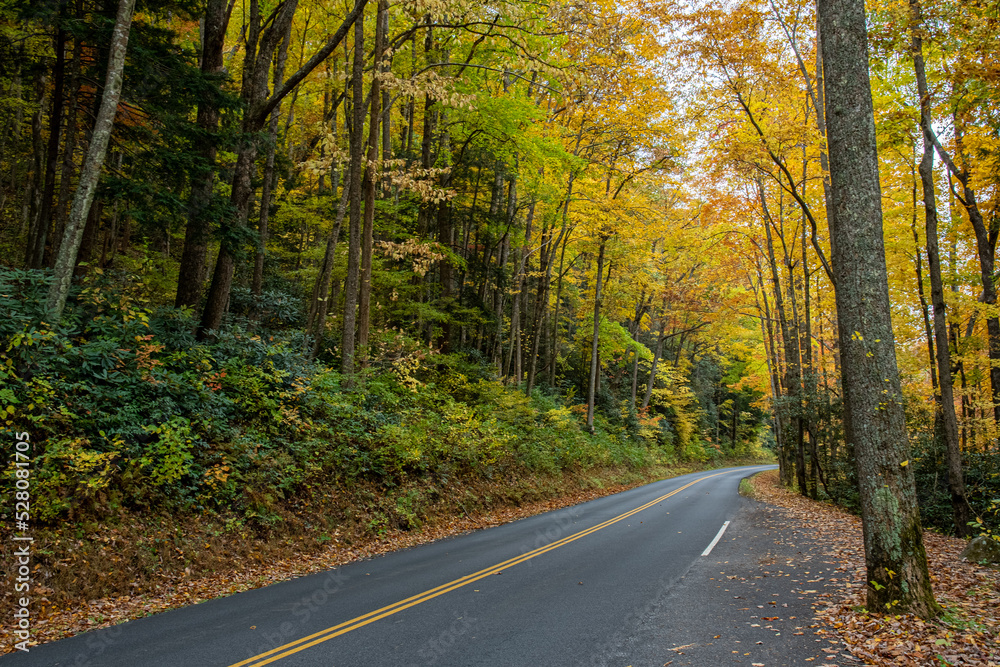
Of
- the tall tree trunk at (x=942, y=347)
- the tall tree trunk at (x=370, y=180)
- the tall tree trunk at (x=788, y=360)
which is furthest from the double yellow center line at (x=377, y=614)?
the tall tree trunk at (x=788, y=360)

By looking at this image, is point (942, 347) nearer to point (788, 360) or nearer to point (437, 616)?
point (788, 360)

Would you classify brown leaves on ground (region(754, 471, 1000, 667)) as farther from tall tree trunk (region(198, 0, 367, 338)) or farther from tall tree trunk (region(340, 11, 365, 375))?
tall tree trunk (region(198, 0, 367, 338))

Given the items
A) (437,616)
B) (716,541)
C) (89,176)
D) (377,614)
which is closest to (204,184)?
(89,176)

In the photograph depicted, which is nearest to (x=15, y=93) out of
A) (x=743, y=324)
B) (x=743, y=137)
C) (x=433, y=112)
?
(x=433, y=112)

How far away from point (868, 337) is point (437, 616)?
5.79 meters

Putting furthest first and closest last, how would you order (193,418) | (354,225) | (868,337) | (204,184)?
(354,225) → (204,184) → (193,418) → (868,337)

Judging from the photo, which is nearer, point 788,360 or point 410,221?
point 410,221

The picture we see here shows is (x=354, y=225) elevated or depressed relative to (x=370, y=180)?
depressed

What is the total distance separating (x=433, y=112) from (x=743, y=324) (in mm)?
25724

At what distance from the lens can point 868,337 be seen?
226 inches

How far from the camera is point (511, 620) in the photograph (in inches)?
223

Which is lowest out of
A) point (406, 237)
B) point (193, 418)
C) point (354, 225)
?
point (193, 418)

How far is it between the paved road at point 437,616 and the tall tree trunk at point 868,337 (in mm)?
2091

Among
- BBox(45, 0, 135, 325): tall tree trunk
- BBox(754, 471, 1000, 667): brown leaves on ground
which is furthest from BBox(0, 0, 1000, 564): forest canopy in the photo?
BBox(754, 471, 1000, 667): brown leaves on ground
